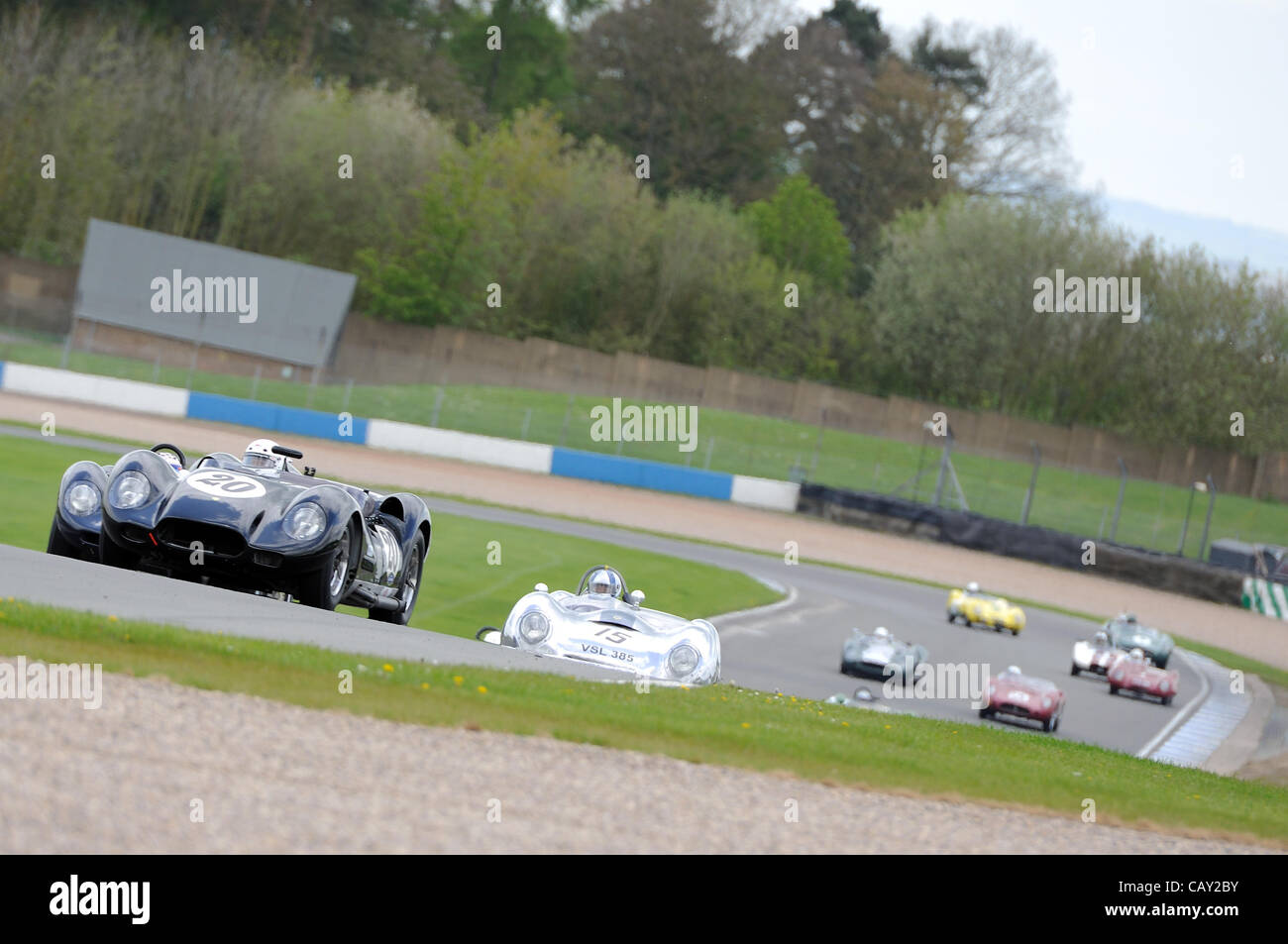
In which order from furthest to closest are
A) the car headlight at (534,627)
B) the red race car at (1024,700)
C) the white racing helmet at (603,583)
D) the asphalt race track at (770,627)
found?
1. the red race car at (1024,700)
2. the white racing helmet at (603,583)
3. the car headlight at (534,627)
4. the asphalt race track at (770,627)

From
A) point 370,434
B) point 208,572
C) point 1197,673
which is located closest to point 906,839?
point 208,572

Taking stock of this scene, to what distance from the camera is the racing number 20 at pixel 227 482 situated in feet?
34.6

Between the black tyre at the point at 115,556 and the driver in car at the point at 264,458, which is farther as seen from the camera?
the driver in car at the point at 264,458

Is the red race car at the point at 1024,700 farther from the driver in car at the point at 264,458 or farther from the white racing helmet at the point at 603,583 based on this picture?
the driver in car at the point at 264,458

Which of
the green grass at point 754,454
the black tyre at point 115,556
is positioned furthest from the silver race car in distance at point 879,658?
the green grass at point 754,454

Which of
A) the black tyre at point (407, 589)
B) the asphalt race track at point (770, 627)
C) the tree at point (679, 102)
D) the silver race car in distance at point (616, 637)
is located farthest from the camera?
the tree at point (679, 102)

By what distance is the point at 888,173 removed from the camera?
76.2 meters

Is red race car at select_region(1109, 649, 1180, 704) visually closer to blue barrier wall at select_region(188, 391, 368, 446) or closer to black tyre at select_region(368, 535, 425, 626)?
black tyre at select_region(368, 535, 425, 626)

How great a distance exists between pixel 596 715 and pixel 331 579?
3222mm

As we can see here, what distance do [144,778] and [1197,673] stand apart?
24.0m

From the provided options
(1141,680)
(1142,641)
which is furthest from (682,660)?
(1142,641)

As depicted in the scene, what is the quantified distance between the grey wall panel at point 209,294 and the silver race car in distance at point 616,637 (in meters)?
39.8

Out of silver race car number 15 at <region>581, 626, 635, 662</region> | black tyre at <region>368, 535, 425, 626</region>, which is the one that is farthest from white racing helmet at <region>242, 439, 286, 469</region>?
silver race car number 15 at <region>581, 626, 635, 662</region>
